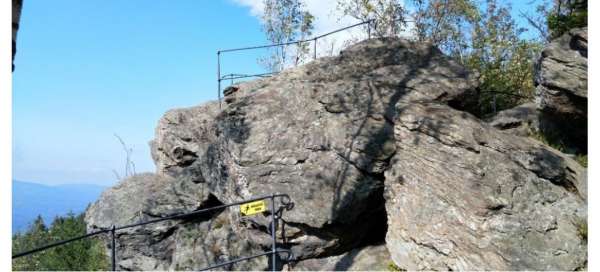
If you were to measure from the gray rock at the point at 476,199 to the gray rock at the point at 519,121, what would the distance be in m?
2.30

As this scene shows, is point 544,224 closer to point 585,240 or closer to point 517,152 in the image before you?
point 585,240

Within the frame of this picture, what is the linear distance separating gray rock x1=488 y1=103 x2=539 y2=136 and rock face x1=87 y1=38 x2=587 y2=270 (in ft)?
3.94

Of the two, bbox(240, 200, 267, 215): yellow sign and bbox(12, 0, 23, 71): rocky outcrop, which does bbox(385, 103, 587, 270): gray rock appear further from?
bbox(12, 0, 23, 71): rocky outcrop

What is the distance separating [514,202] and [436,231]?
112 centimetres

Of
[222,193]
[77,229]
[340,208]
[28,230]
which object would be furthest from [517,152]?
[28,230]

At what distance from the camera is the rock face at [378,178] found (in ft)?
21.6

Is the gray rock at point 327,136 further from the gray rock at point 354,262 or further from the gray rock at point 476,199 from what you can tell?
the gray rock at point 476,199

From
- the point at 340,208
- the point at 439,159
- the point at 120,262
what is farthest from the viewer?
the point at 120,262

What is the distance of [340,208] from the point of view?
8062 millimetres

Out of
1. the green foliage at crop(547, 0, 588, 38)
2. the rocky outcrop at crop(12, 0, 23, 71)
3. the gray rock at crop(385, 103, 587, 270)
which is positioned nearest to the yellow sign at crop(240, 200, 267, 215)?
the gray rock at crop(385, 103, 587, 270)

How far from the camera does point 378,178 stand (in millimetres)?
8273

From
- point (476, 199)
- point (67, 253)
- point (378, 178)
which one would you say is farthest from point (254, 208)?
point (67, 253)

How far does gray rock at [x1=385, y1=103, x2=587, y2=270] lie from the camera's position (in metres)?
6.34

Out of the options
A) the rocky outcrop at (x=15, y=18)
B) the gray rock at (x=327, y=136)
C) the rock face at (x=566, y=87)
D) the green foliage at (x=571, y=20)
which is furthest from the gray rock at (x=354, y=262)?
the rocky outcrop at (x=15, y=18)
